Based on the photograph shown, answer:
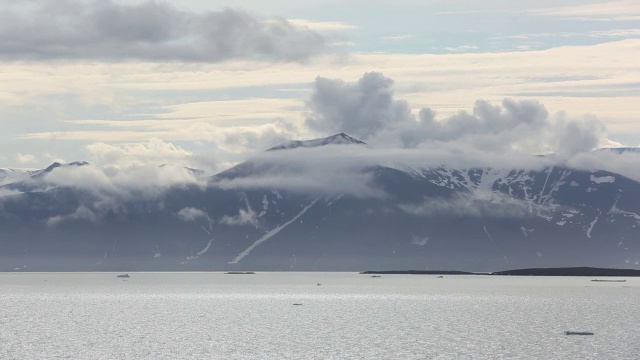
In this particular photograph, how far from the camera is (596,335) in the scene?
16750 centimetres

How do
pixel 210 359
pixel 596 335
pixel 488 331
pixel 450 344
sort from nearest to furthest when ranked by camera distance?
pixel 210 359, pixel 450 344, pixel 596 335, pixel 488 331

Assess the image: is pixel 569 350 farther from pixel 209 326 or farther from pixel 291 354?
pixel 209 326

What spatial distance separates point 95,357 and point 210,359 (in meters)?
15.3

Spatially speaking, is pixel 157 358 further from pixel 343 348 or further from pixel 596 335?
pixel 596 335

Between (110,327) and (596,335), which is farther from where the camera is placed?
(110,327)

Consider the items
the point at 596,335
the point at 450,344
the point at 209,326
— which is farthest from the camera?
the point at 209,326

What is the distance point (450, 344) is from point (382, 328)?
3605 centimetres

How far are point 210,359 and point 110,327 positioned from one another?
67.2 metres

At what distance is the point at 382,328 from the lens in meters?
189

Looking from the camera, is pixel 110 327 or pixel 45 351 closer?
pixel 45 351

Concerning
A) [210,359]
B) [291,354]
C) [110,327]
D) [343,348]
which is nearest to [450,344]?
[343,348]

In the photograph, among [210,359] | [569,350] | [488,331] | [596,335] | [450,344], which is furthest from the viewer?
[488,331]

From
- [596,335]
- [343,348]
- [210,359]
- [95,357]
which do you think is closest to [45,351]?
[95,357]

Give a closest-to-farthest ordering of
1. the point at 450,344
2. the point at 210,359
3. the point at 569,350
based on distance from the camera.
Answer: the point at 210,359 < the point at 569,350 < the point at 450,344
